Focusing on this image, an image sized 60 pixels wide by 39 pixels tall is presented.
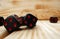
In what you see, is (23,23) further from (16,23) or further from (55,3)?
(55,3)

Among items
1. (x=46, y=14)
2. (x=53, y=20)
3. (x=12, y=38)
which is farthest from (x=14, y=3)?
(x=12, y=38)

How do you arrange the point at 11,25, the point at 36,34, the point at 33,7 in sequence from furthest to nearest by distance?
the point at 33,7, the point at 11,25, the point at 36,34

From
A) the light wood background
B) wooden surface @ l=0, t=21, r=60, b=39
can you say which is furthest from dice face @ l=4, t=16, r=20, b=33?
the light wood background

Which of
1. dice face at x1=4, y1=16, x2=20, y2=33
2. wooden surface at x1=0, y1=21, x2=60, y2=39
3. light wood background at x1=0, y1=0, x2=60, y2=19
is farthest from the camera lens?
light wood background at x1=0, y1=0, x2=60, y2=19

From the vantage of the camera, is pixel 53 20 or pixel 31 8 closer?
pixel 53 20

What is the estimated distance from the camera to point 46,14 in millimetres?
1402

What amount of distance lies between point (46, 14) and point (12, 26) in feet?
2.47

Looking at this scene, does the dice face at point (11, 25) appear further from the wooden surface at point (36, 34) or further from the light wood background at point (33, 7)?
the light wood background at point (33, 7)

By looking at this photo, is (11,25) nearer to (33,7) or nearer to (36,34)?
(36,34)

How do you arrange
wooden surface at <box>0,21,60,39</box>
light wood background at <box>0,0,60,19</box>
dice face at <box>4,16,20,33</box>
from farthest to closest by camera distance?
light wood background at <box>0,0,60,19</box>, dice face at <box>4,16,20,33</box>, wooden surface at <box>0,21,60,39</box>

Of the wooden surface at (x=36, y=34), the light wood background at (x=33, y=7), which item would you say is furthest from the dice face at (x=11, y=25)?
the light wood background at (x=33, y=7)

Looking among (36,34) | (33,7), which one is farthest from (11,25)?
(33,7)

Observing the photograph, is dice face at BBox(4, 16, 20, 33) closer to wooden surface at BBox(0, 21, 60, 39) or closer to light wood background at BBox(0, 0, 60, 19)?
wooden surface at BBox(0, 21, 60, 39)

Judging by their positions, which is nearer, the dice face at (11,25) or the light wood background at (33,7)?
the dice face at (11,25)
